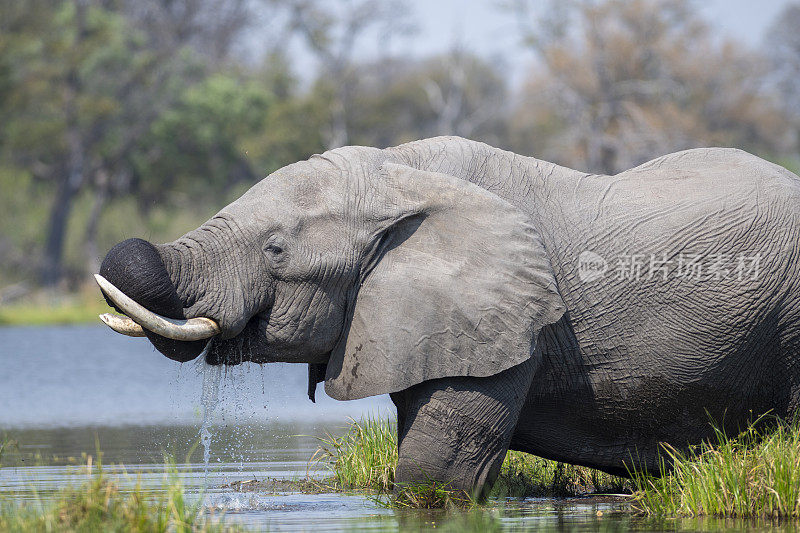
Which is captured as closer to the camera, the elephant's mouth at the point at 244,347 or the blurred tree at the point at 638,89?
the elephant's mouth at the point at 244,347

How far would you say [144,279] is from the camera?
224 inches

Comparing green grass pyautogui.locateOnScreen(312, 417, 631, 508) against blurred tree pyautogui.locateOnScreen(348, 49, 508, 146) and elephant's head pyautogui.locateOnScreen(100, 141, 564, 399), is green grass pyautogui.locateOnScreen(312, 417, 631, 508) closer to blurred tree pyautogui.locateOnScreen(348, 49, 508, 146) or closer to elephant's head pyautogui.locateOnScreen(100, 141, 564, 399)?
elephant's head pyautogui.locateOnScreen(100, 141, 564, 399)

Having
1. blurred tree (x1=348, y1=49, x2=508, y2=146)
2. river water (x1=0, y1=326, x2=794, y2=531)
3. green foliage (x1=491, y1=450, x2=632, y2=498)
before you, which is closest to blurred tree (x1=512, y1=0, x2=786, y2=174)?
blurred tree (x1=348, y1=49, x2=508, y2=146)

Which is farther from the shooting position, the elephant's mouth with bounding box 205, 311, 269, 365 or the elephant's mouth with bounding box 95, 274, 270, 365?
the elephant's mouth with bounding box 205, 311, 269, 365

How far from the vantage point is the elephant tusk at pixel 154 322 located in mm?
5656

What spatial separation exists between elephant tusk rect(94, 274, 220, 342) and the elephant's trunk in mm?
19

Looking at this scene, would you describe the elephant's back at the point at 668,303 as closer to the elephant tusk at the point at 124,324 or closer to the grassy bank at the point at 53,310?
the elephant tusk at the point at 124,324

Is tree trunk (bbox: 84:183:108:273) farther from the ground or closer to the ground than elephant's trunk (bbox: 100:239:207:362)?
farther from the ground

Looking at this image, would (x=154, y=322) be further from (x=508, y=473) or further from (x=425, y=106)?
(x=425, y=106)

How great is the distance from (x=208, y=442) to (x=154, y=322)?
1.78 m

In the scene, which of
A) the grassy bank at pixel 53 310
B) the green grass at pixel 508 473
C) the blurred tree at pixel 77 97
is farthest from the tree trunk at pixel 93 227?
the green grass at pixel 508 473

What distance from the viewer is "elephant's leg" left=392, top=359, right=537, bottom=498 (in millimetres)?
6016

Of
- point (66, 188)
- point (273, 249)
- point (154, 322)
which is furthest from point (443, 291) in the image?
point (66, 188)

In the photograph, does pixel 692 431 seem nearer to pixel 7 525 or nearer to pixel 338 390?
pixel 338 390
